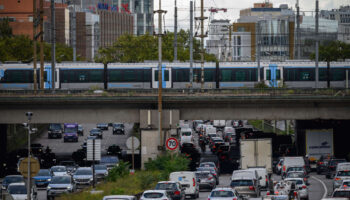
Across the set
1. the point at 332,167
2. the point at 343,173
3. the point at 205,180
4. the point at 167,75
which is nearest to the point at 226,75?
the point at 167,75

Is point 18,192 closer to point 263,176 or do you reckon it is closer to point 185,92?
point 263,176

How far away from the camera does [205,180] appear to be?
44094 millimetres

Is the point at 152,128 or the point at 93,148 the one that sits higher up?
the point at 93,148

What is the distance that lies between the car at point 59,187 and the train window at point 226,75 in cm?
3094

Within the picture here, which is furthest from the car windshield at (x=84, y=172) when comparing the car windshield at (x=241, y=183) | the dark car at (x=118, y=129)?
the dark car at (x=118, y=129)

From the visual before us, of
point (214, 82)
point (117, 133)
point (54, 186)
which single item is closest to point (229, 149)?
point (214, 82)

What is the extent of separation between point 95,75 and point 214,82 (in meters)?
10.5

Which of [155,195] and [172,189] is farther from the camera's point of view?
[172,189]

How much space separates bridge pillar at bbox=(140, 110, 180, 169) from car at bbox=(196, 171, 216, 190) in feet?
32.9

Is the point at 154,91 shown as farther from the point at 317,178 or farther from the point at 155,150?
the point at 317,178

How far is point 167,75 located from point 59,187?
30.7 m

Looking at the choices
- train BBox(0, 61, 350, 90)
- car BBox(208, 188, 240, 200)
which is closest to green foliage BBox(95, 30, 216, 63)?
train BBox(0, 61, 350, 90)

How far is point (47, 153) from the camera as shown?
69.3 metres

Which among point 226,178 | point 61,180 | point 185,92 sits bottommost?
point 226,178
